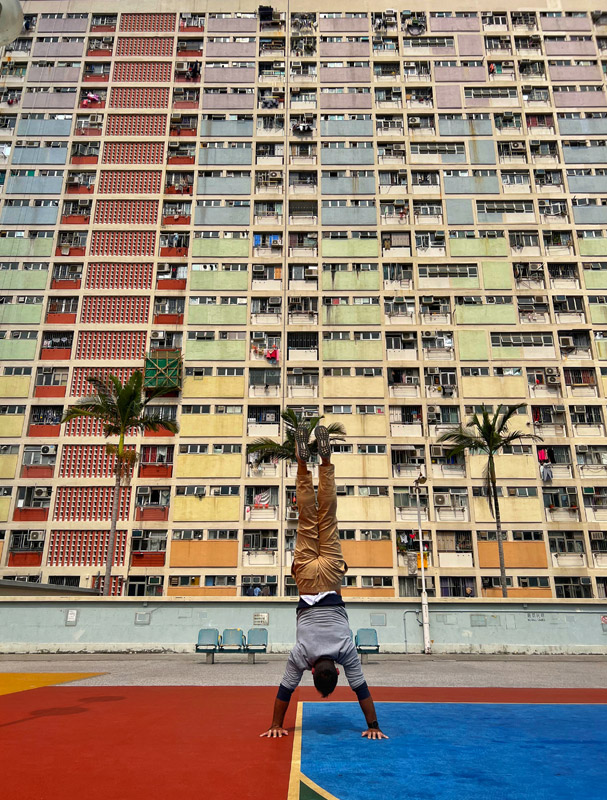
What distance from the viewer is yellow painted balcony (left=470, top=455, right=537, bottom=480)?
3731 centimetres

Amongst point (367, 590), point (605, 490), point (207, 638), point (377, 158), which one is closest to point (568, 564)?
point (605, 490)

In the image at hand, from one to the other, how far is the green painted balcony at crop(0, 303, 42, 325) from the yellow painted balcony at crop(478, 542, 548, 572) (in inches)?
1316

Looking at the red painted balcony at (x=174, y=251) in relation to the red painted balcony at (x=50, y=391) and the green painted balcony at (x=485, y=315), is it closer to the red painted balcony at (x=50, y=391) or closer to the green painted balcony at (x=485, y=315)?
the red painted balcony at (x=50, y=391)

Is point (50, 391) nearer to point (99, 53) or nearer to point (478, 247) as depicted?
point (99, 53)

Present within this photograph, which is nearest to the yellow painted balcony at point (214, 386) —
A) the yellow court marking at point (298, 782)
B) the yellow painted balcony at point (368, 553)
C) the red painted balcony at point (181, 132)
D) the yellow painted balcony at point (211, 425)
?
the yellow painted balcony at point (211, 425)

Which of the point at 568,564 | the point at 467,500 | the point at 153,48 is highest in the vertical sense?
the point at 153,48

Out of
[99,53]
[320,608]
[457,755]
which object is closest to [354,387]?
[320,608]

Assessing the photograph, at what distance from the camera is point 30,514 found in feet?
120

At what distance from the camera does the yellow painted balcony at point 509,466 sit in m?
37.3

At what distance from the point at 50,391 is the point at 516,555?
104 ft

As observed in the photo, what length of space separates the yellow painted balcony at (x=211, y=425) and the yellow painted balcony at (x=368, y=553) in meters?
10.1

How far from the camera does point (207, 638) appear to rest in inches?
768

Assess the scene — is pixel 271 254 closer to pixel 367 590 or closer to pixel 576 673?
pixel 367 590

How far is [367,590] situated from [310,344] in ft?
54.5
